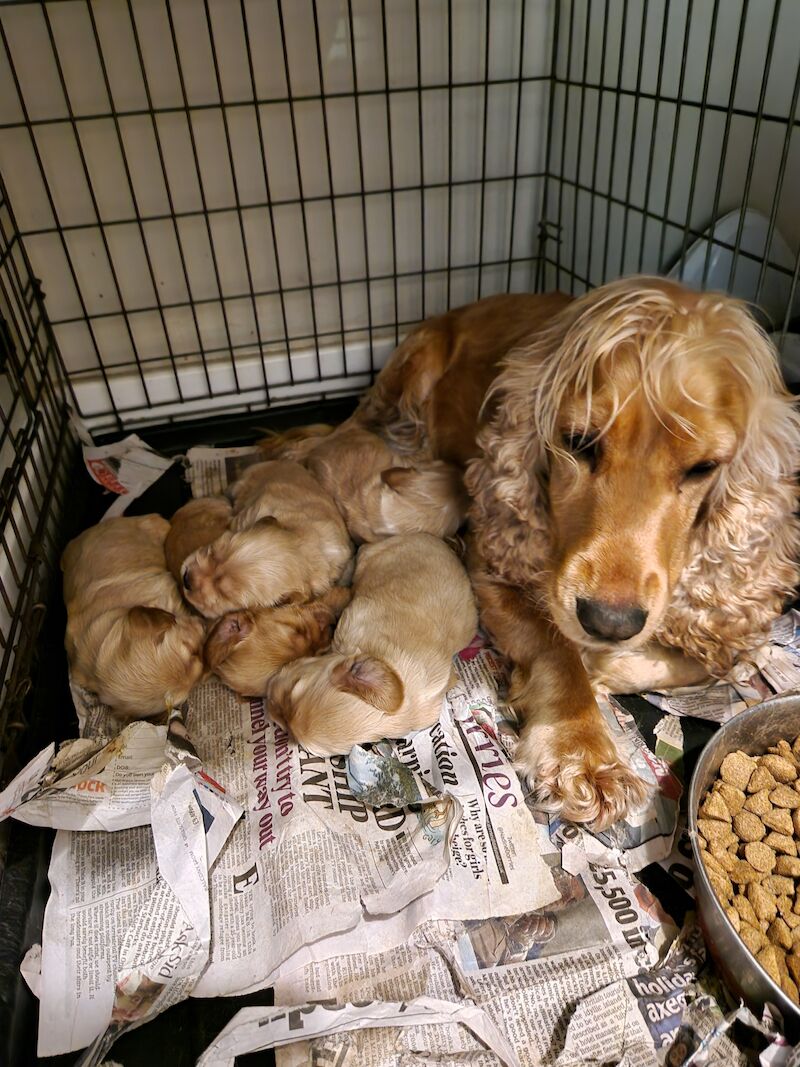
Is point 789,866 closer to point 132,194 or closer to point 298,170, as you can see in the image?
point 298,170

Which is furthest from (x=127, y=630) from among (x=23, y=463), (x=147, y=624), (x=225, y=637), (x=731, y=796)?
(x=731, y=796)

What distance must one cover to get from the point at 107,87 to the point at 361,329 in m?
1.12

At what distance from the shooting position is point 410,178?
8.66 ft

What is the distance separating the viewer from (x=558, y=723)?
1473mm

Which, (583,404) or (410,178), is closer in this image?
(583,404)

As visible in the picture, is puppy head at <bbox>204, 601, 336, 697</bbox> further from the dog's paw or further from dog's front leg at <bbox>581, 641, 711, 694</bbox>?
dog's front leg at <bbox>581, 641, 711, 694</bbox>

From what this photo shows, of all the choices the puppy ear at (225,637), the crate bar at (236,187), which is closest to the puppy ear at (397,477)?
the puppy ear at (225,637)

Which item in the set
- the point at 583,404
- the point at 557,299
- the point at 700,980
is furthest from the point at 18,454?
the point at 700,980

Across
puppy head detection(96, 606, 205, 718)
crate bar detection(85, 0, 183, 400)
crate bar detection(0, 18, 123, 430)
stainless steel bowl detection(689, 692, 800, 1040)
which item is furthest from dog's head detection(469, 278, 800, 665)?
crate bar detection(0, 18, 123, 430)

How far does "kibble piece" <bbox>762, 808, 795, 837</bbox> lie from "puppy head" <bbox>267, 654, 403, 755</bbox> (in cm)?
68

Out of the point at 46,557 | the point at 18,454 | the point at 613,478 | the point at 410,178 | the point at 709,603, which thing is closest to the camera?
the point at 613,478

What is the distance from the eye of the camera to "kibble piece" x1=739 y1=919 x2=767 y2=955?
115 cm

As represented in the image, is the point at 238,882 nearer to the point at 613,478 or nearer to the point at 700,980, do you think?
the point at 700,980

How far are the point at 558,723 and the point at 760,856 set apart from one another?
1.33 ft
